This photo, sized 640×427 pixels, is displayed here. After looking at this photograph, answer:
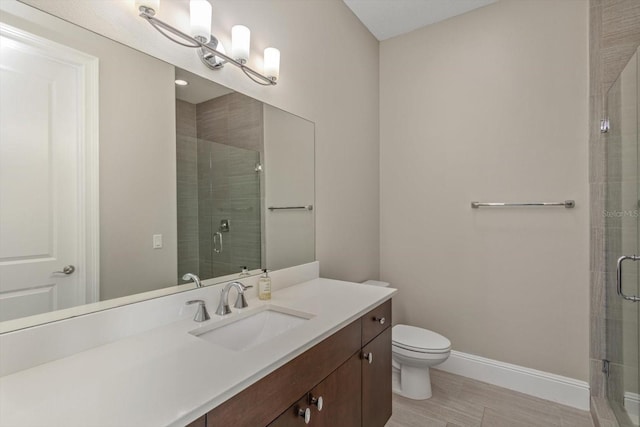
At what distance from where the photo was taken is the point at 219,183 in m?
1.41

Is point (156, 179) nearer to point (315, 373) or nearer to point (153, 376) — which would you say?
point (153, 376)

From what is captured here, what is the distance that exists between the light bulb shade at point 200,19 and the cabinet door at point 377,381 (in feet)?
4.71

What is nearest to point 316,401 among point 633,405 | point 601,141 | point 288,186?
point 288,186

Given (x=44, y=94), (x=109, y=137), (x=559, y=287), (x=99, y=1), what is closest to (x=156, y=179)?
(x=109, y=137)

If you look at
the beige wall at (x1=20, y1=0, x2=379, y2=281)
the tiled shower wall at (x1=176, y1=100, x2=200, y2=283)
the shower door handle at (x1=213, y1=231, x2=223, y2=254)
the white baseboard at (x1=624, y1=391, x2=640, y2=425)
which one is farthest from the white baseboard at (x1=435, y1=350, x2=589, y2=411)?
the tiled shower wall at (x1=176, y1=100, x2=200, y2=283)

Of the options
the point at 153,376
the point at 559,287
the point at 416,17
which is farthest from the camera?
the point at 416,17

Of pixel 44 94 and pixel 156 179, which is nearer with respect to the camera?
pixel 44 94

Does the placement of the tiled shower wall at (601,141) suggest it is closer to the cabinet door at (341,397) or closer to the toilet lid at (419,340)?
the toilet lid at (419,340)

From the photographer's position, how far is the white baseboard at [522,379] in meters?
1.97

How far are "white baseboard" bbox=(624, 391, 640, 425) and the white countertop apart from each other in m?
1.53

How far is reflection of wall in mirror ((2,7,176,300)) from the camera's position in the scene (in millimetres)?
999

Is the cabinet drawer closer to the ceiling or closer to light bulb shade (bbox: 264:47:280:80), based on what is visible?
light bulb shade (bbox: 264:47:280:80)

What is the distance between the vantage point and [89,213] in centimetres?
97

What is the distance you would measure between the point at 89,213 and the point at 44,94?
354 millimetres
